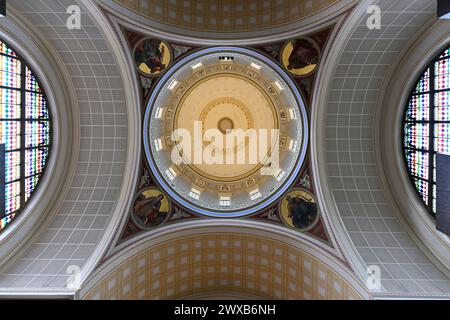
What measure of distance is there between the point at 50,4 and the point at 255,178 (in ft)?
45.2

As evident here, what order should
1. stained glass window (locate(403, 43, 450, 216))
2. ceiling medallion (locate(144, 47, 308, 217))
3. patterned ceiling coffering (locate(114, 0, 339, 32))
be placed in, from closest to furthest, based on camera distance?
1. stained glass window (locate(403, 43, 450, 216))
2. patterned ceiling coffering (locate(114, 0, 339, 32))
3. ceiling medallion (locate(144, 47, 308, 217))

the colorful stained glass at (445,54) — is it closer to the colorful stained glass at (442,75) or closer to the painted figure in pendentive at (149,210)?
the colorful stained glass at (442,75)

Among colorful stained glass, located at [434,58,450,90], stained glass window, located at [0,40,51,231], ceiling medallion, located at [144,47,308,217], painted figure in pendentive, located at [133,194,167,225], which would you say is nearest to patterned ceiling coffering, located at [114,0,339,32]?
ceiling medallion, located at [144,47,308,217]

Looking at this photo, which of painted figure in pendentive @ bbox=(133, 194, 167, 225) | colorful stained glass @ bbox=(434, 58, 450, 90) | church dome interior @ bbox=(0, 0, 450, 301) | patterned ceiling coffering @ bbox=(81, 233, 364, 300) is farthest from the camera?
painted figure in pendentive @ bbox=(133, 194, 167, 225)

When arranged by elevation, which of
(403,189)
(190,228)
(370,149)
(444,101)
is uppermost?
(444,101)

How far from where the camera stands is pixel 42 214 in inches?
601

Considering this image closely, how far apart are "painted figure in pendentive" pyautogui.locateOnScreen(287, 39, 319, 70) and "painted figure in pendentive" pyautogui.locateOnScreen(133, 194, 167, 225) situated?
10.0 metres

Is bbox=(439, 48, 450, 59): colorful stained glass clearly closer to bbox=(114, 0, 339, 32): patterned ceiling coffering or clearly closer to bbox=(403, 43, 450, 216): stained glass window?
bbox=(403, 43, 450, 216): stained glass window

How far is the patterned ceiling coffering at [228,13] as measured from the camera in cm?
1516

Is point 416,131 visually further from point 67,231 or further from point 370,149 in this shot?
point 67,231

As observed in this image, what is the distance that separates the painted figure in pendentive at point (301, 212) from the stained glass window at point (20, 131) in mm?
12813

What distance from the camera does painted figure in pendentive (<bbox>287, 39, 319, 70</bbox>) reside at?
50.1 feet
